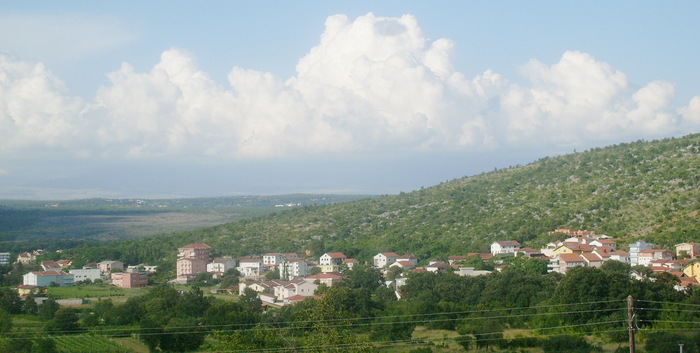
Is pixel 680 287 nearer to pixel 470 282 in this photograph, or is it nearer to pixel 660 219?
pixel 470 282

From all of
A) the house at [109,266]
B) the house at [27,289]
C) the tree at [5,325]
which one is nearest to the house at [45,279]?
the house at [27,289]

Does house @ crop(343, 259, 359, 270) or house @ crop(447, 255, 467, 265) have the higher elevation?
house @ crop(447, 255, 467, 265)

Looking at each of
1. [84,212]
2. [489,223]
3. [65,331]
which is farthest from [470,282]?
[84,212]

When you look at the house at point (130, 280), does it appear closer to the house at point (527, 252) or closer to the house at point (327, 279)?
the house at point (327, 279)

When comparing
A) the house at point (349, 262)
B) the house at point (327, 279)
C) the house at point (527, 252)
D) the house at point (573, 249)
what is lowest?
the house at point (327, 279)

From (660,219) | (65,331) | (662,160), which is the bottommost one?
(65,331)

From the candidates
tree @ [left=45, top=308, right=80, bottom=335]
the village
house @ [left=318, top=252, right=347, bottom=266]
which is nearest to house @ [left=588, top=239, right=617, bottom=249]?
the village

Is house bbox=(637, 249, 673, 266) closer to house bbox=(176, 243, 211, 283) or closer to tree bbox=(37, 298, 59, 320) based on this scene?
tree bbox=(37, 298, 59, 320)
